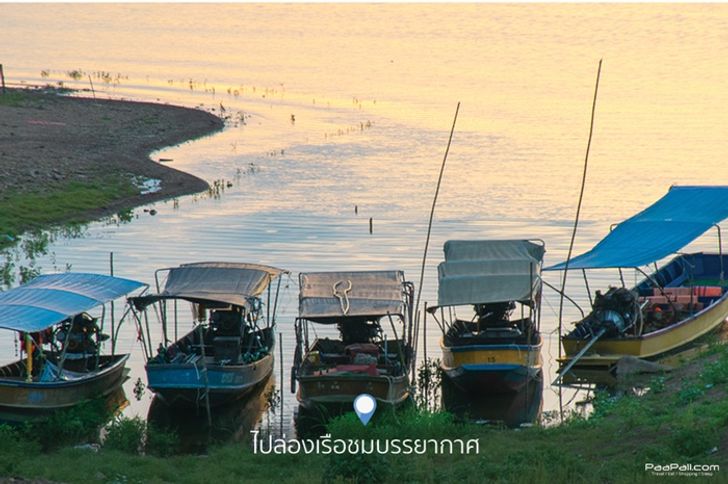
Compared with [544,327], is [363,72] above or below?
above

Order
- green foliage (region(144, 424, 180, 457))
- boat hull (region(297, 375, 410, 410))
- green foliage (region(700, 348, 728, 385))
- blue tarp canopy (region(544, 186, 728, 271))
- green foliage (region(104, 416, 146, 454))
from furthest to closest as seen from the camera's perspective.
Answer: blue tarp canopy (region(544, 186, 728, 271)) < boat hull (region(297, 375, 410, 410)) < green foliage (region(700, 348, 728, 385)) < green foliage (region(144, 424, 180, 457)) < green foliage (region(104, 416, 146, 454))

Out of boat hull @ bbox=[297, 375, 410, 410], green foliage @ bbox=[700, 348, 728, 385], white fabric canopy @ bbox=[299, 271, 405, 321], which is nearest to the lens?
green foliage @ bbox=[700, 348, 728, 385]

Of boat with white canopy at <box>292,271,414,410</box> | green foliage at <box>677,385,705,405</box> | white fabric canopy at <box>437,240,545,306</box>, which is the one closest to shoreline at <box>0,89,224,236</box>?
boat with white canopy at <box>292,271,414,410</box>

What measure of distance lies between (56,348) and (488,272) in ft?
29.1

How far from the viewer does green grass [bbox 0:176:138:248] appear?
128 feet

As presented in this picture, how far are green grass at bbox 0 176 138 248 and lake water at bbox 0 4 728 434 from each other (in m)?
1.36

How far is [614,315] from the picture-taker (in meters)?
26.2

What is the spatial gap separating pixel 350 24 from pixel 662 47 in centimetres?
4575

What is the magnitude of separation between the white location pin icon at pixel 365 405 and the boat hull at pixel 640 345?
5.56m

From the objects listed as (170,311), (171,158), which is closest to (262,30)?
(171,158)

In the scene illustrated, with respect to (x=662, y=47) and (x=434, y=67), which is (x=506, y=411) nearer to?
(x=434, y=67)

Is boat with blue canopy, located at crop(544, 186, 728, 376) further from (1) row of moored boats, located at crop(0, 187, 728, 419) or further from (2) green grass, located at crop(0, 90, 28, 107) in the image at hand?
(2) green grass, located at crop(0, 90, 28, 107)

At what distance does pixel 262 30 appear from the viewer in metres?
136

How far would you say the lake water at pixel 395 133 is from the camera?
128 feet
